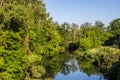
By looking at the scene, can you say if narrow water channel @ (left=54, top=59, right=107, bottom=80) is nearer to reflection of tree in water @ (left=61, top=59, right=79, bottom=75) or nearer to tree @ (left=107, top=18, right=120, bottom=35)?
reflection of tree in water @ (left=61, top=59, right=79, bottom=75)

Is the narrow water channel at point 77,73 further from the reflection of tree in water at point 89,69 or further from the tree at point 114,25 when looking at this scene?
the tree at point 114,25

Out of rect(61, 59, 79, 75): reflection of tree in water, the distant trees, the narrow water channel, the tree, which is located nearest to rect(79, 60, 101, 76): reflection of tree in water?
the narrow water channel

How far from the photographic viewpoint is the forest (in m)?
45.2

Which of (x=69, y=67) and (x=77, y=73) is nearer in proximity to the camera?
(x=77, y=73)

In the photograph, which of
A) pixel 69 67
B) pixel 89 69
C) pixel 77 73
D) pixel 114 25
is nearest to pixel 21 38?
pixel 77 73

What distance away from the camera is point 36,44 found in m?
85.4

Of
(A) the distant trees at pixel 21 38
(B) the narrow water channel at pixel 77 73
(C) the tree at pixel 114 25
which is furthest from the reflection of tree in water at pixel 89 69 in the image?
(C) the tree at pixel 114 25

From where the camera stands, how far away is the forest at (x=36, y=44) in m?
45.2

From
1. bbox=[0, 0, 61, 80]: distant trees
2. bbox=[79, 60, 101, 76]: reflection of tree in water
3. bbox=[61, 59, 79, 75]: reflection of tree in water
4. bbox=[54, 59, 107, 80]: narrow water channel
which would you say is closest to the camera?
bbox=[0, 0, 61, 80]: distant trees

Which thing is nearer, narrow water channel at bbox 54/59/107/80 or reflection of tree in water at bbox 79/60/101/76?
narrow water channel at bbox 54/59/107/80

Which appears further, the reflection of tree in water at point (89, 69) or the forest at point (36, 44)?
the reflection of tree in water at point (89, 69)

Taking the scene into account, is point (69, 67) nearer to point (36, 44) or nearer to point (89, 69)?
point (89, 69)

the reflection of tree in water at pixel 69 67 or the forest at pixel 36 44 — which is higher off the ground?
the forest at pixel 36 44

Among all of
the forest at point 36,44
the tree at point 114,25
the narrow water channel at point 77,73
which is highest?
the tree at point 114,25
